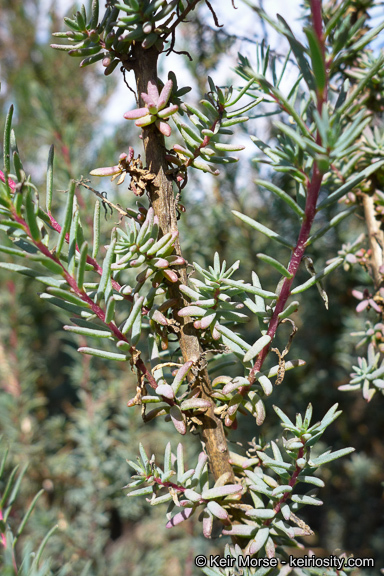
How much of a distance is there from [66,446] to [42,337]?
1.28 feet

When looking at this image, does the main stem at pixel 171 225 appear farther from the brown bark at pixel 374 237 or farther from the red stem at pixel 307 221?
Answer: the brown bark at pixel 374 237

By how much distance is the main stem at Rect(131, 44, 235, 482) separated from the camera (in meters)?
0.30

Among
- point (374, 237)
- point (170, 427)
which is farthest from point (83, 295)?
point (170, 427)

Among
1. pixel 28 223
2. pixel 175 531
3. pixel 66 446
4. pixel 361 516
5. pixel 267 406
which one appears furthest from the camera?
pixel 66 446

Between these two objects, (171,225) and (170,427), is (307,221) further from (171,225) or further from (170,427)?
(170,427)

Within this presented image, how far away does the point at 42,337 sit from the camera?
1483 mm

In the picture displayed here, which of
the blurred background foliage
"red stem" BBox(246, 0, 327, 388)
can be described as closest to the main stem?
"red stem" BBox(246, 0, 327, 388)

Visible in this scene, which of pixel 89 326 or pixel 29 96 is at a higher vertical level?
pixel 29 96

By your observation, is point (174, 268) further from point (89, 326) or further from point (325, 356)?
point (325, 356)

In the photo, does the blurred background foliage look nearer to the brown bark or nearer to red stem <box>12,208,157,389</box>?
the brown bark

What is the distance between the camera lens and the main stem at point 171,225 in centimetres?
30

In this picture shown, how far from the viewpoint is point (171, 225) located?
0.31 metres

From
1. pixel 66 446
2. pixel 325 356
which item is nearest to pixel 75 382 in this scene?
pixel 66 446

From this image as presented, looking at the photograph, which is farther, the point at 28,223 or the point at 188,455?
the point at 188,455
